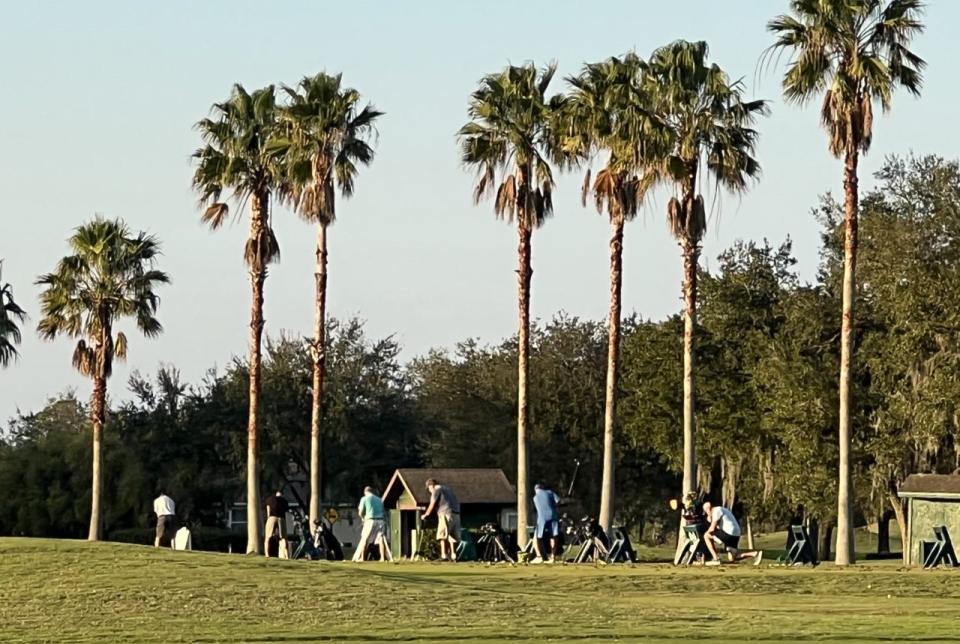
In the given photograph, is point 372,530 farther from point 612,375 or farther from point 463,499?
point 463,499

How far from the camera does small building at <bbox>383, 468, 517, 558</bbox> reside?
56531mm

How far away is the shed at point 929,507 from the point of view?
41.3 m

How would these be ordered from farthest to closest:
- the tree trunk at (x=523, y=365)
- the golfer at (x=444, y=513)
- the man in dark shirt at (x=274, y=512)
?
the tree trunk at (x=523, y=365) < the man in dark shirt at (x=274, y=512) < the golfer at (x=444, y=513)

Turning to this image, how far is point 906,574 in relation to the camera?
3459cm

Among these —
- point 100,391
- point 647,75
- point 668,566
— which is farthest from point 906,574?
point 100,391

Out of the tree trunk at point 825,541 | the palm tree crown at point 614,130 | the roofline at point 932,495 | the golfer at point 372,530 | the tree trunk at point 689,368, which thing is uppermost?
the palm tree crown at point 614,130

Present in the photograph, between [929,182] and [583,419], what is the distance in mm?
28352

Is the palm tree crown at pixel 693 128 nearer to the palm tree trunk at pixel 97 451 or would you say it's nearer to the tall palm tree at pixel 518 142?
the tall palm tree at pixel 518 142

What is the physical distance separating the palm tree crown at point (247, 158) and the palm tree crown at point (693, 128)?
1229cm

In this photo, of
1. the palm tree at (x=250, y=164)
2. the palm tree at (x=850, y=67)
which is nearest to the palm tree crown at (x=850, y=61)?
the palm tree at (x=850, y=67)

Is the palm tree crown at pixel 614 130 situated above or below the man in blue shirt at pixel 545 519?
above

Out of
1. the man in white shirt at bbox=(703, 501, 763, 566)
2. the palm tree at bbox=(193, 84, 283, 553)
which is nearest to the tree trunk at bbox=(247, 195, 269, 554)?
the palm tree at bbox=(193, 84, 283, 553)

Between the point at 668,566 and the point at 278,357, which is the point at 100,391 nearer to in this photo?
the point at 278,357

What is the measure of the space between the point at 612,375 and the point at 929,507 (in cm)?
Answer: 1002
